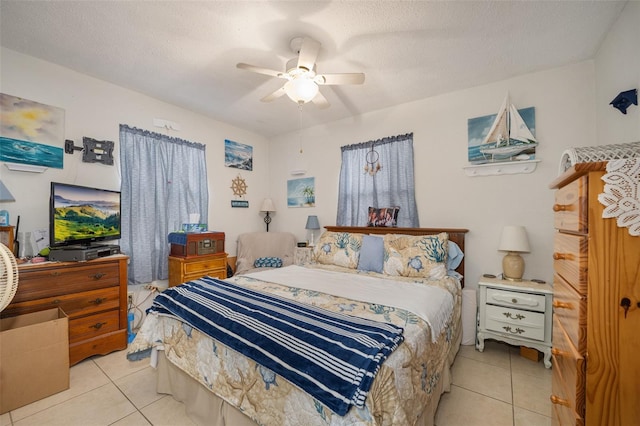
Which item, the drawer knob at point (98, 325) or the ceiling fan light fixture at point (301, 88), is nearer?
the ceiling fan light fixture at point (301, 88)

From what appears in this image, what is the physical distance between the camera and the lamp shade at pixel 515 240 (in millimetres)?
2334

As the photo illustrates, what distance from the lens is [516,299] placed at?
2.23 meters

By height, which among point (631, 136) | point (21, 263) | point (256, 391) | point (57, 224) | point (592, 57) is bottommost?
point (256, 391)

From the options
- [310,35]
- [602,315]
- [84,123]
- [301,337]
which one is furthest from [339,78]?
[84,123]

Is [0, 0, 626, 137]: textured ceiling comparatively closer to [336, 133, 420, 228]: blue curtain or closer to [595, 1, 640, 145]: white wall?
[595, 1, 640, 145]: white wall

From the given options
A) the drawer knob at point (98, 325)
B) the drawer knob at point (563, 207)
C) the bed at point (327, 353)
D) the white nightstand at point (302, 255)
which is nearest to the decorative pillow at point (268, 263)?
the white nightstand at point (302, 255)

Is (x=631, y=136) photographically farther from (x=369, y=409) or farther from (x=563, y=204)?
(x=369, y=409)

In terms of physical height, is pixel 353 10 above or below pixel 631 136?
above

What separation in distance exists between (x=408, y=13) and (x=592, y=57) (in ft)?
5.99

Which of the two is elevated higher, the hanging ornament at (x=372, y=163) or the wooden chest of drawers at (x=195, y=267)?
the hanging ornament at (x=372, y=163)

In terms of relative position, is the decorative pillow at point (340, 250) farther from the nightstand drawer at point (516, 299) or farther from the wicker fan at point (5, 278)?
the wicker fan at point (5, 278)

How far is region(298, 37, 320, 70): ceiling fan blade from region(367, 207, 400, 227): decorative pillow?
1.95 metres

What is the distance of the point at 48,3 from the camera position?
1.70 meters

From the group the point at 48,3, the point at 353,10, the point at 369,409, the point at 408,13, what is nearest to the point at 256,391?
the point at 369,409
